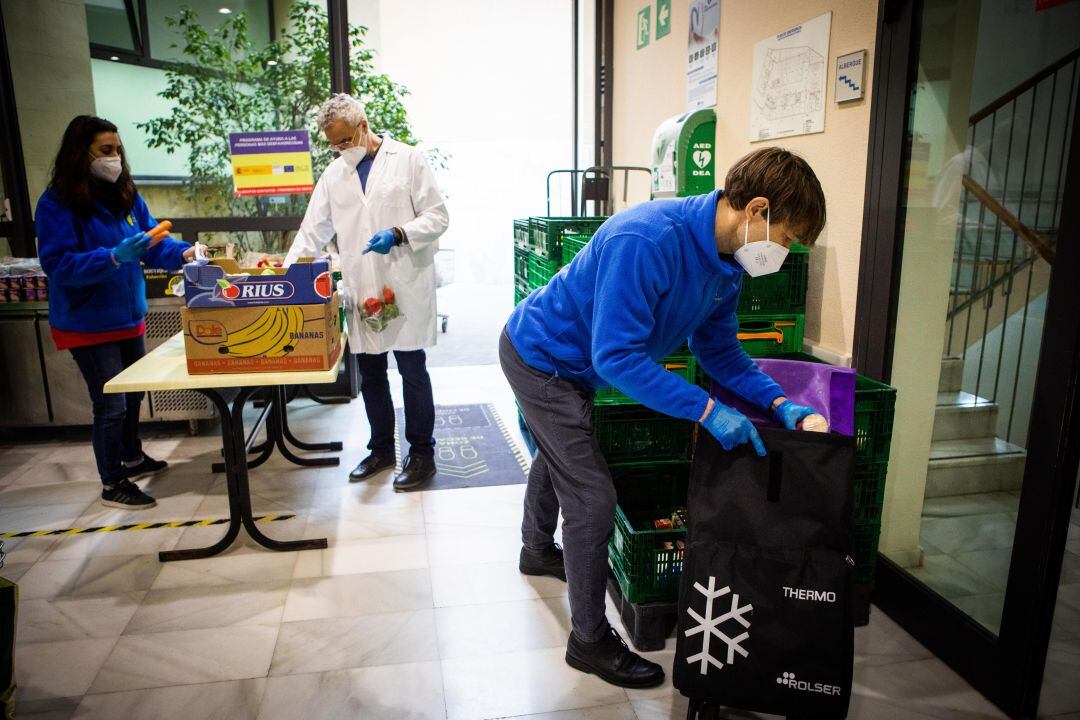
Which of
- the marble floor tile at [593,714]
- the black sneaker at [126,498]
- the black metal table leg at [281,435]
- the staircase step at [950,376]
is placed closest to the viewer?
the marble floor tile at [593,714]

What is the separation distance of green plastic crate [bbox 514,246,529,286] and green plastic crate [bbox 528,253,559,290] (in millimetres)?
106

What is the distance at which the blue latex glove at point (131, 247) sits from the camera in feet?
8.73

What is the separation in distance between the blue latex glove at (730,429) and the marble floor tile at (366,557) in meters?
1.46

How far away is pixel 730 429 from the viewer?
4.93 ft

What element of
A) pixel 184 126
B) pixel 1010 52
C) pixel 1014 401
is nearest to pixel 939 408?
pixel 1014 401

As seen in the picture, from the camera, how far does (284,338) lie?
2398 mm

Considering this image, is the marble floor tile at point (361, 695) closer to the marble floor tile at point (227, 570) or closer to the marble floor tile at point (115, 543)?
the marble floor tile at point (227, 570)

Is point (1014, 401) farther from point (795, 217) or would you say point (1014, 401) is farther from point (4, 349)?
point (4, 349)

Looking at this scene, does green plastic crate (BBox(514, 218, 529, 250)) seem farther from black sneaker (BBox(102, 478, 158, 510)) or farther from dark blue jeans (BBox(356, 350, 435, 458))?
black sneaker (BBox(102, 478, 158, 510))

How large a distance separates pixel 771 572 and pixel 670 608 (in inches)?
25.1

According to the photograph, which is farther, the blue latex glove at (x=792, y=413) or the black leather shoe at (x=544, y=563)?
the black leather shoe at (x=544, y=563)

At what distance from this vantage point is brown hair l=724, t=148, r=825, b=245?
1.47 m

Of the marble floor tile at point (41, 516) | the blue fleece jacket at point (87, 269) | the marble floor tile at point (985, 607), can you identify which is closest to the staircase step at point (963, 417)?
the marble floor tile at point (985, 607)

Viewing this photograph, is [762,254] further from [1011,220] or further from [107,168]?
[107,168]
